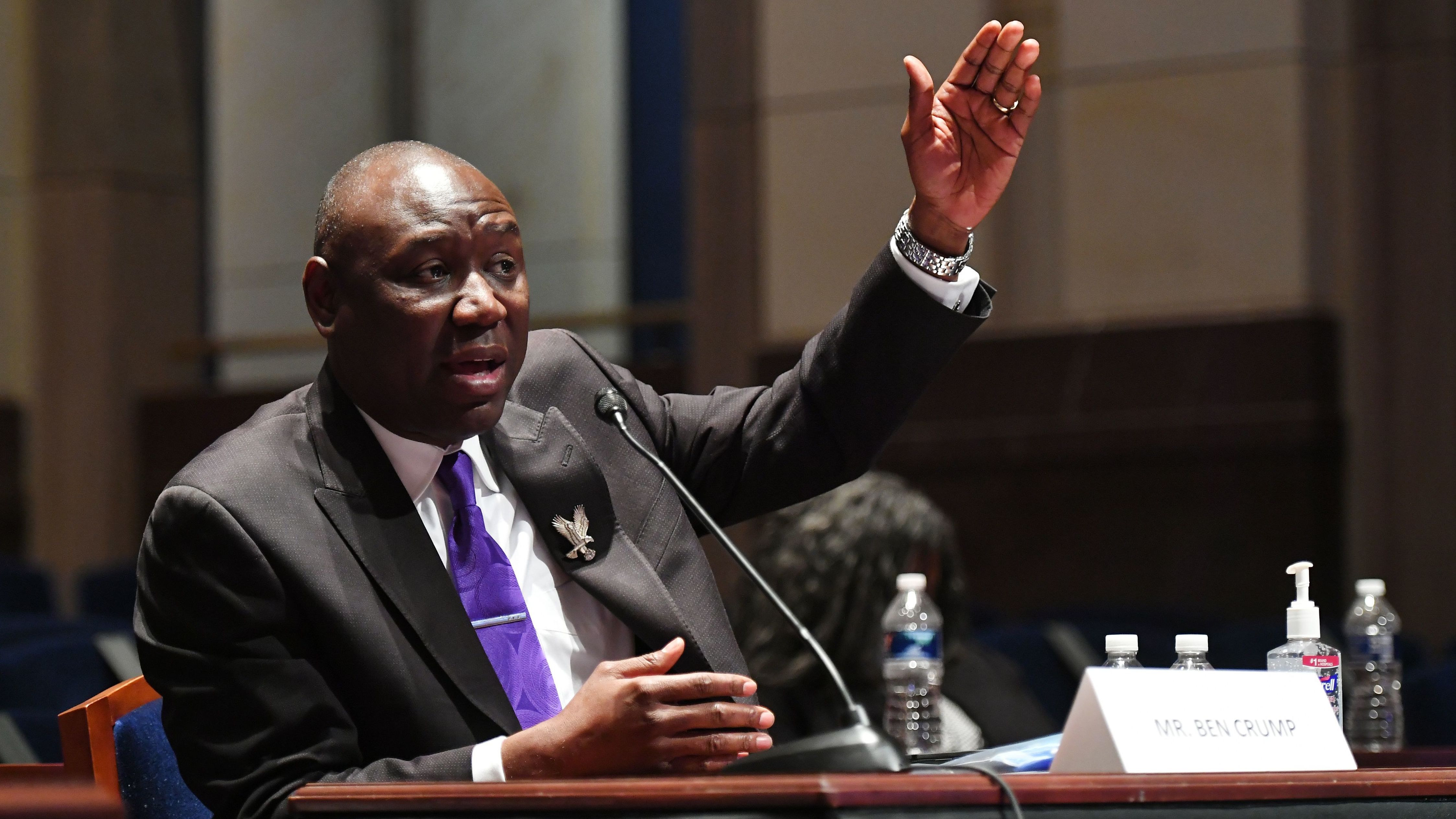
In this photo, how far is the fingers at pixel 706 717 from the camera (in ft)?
5.34

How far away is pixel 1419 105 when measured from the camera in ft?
20.2

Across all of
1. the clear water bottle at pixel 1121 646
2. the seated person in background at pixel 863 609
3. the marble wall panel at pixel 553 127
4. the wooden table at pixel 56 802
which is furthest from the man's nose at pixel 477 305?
the marble wall panel at pixel 553 127

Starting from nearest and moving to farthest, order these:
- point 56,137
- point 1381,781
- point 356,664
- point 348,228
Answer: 1. point 1381,781
2. point 356,664
3. point 348,228
4. point 56,137

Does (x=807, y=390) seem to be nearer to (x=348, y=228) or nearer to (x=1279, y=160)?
(x=348, y=228)

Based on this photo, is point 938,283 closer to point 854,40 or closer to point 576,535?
point 576,535

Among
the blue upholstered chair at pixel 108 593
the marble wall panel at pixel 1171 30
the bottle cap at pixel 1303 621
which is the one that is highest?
the marble wall panel at pixel 1171 30

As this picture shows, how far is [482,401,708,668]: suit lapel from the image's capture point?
208cm

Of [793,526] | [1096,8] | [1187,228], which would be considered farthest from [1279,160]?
[793,526]

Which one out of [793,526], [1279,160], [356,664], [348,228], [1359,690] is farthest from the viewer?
[1279,160]

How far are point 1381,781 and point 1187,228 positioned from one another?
466 centimetres

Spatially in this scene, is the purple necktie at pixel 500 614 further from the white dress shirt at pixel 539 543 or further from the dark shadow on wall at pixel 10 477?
the dark shadow on wall at pixel 10 477

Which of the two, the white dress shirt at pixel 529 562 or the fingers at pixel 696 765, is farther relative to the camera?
the white dress shirt at pixel 529 562

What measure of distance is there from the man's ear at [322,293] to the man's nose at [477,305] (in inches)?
6.2

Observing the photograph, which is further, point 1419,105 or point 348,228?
point 1419,105
